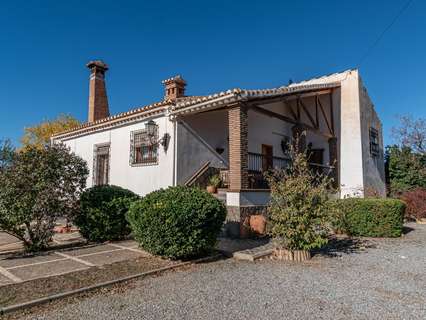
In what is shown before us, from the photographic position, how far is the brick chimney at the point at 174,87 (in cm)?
1138

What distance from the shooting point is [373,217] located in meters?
8.73

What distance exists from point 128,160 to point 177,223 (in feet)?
21.2

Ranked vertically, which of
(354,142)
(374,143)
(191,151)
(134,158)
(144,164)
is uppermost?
(374,143)

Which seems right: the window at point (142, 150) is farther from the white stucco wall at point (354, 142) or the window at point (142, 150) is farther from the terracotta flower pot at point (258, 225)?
the white stucco wall at point (354, 142)

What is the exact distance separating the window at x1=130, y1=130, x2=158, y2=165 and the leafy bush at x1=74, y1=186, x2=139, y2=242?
2.74 m

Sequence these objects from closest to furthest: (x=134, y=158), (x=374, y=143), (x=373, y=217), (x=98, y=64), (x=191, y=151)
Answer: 1. (x=373, y=217)
2. (x=191, y=151)
3. (x=134, y=158)
4. (x=374, y=143)
5. (x=98, y=64)

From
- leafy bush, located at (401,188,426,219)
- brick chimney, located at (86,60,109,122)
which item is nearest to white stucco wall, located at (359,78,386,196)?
leafy bush, located at (401,188,426,219)

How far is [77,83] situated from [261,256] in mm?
18270

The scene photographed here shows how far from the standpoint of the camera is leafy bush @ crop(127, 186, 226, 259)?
5324 millimetres

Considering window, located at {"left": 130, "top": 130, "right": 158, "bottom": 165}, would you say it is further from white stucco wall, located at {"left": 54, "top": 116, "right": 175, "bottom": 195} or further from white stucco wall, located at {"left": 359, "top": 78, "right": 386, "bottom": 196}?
white stucco wall, located at {"left": 359, "top": 78, "right": 386, "bottom": 196}

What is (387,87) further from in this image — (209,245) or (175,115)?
(209,245)

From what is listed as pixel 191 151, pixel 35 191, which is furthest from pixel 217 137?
pixel 35 191

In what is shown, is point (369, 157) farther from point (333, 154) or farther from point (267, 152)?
point (267, 152)

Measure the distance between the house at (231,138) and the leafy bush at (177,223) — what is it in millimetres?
2412
